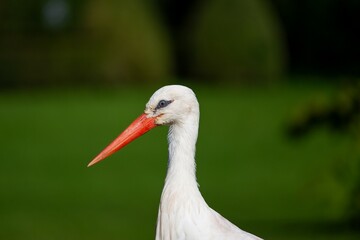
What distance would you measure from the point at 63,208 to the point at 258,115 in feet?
20.2

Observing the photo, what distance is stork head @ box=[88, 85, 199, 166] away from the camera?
638cm

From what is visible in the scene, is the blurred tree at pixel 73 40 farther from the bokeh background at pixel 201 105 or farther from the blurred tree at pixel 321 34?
the blurred tree at pixel 321 34

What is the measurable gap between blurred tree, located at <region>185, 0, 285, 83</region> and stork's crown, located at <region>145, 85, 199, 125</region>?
15.2 m

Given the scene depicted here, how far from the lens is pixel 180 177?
250 inches

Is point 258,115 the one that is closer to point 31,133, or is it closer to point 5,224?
point 31,133

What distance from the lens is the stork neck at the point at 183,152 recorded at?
6355 millimetres

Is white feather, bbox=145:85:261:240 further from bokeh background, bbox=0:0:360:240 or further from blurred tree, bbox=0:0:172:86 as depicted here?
blurred tree, bbox=0:0:172:86

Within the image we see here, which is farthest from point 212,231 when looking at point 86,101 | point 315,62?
point 315,62

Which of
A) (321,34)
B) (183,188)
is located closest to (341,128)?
(183,188)

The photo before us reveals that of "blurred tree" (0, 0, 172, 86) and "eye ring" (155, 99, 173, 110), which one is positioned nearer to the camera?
"eye ring" (155, 99, 173, 110)

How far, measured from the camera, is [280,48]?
23.1 m

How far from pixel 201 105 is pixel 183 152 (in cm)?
1290

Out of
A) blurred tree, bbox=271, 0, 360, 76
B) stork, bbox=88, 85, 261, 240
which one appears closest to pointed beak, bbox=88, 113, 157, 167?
stork, bbox=88, 85, 261, 240

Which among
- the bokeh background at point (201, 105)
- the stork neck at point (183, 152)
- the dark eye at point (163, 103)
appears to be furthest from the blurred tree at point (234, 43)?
the dark eye at point (163, 103)
